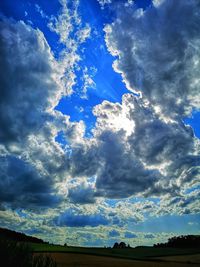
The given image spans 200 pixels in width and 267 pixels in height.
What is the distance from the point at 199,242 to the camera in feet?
443

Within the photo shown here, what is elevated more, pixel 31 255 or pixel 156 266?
pixel 156 266

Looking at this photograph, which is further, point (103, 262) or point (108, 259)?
point (108, 259)

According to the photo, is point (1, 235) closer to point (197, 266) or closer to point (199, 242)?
point (197, 266)

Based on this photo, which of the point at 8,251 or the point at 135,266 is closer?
the point at 8,251

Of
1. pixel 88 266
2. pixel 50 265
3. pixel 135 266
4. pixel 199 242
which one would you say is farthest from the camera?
pixel 199 242

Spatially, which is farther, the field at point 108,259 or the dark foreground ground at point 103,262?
the field at point 108,259

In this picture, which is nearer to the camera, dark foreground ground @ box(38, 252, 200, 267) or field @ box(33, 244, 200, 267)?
dark foreground ground @ box(38, 252, 200, 267)

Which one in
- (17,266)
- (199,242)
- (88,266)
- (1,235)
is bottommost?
(17,266)

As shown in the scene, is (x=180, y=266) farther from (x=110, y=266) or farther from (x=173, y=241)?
(x=173, y=241)

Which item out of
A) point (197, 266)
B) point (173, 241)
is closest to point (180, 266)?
point (197, 266)

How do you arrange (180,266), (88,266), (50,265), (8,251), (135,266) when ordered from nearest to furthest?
(8,251)
(50,265)
(88,266)
(135,266)
(180,266)

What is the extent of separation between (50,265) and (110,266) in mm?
43308

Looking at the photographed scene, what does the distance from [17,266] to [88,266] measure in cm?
4301

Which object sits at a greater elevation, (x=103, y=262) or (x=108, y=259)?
(x=108, y=259)
